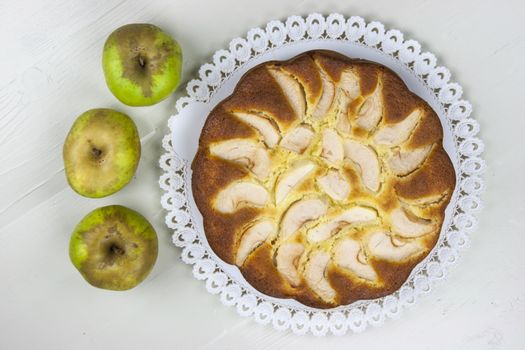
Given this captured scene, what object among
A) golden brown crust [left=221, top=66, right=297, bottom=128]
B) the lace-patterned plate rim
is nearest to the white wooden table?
the lace-patterned plate rim

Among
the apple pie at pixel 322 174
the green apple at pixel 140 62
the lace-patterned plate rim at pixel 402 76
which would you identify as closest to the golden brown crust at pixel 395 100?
the apple pie at pixel 322 174

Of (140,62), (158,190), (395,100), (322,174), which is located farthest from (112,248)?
(395,100)

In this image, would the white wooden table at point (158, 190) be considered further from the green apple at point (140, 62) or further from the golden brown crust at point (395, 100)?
the golden brown crust at point (395, 100)

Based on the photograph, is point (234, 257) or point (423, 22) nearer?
point (234, 257)

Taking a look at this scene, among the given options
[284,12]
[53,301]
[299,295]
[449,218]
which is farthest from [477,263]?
[53,301]

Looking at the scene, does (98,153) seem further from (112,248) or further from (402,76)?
(402,76)

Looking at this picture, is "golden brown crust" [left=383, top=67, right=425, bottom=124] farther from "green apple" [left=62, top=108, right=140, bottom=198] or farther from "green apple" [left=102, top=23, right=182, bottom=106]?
"green apple" [left=62, top=108, right=140, bottom=198]

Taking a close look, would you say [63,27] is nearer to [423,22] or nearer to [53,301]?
[53,301]
